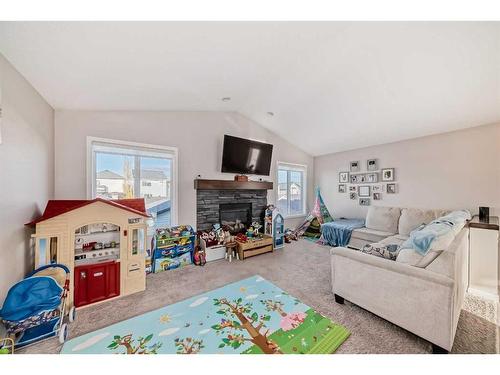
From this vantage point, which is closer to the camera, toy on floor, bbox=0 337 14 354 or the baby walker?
toy on floor, bbox=0 337 14 354

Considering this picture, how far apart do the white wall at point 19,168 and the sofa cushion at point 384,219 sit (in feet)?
17.0

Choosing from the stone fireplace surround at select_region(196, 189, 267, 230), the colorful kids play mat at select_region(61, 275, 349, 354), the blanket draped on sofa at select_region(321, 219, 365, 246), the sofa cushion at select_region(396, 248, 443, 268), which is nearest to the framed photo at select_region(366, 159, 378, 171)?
the blanket draped on sofa at select_region(321, 219, 365, 246)

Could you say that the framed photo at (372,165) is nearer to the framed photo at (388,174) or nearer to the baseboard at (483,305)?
the framed photo at (388,174)

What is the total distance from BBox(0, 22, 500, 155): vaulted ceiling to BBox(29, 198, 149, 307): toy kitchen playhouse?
1323 mm

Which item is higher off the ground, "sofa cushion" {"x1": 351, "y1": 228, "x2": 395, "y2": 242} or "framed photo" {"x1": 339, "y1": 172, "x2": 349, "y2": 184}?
"framed photo" {"x1": 339, "y1": 172, "x2": 349, "y2": 184}

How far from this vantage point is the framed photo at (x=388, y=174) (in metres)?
4.05

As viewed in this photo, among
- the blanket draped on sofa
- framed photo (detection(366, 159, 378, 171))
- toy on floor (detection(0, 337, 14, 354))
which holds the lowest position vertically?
toy on floor (detection(0, 337, 14, 354))

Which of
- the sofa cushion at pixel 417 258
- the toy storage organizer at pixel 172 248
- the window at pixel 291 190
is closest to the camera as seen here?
the sofa cushion at pixel 417 258

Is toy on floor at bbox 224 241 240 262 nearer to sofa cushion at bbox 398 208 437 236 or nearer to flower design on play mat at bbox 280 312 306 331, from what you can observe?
flower design on play mat at bbox 280 312 306 331

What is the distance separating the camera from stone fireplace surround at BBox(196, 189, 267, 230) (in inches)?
143

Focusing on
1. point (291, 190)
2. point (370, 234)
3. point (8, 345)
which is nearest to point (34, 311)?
point (8, 345)

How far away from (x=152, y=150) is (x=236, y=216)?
2.09 meters

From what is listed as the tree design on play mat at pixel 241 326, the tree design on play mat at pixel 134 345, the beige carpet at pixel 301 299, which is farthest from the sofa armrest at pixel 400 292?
the tree design on play mat at pixel 134 345

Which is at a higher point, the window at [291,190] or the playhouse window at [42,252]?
the window at [291,190]
